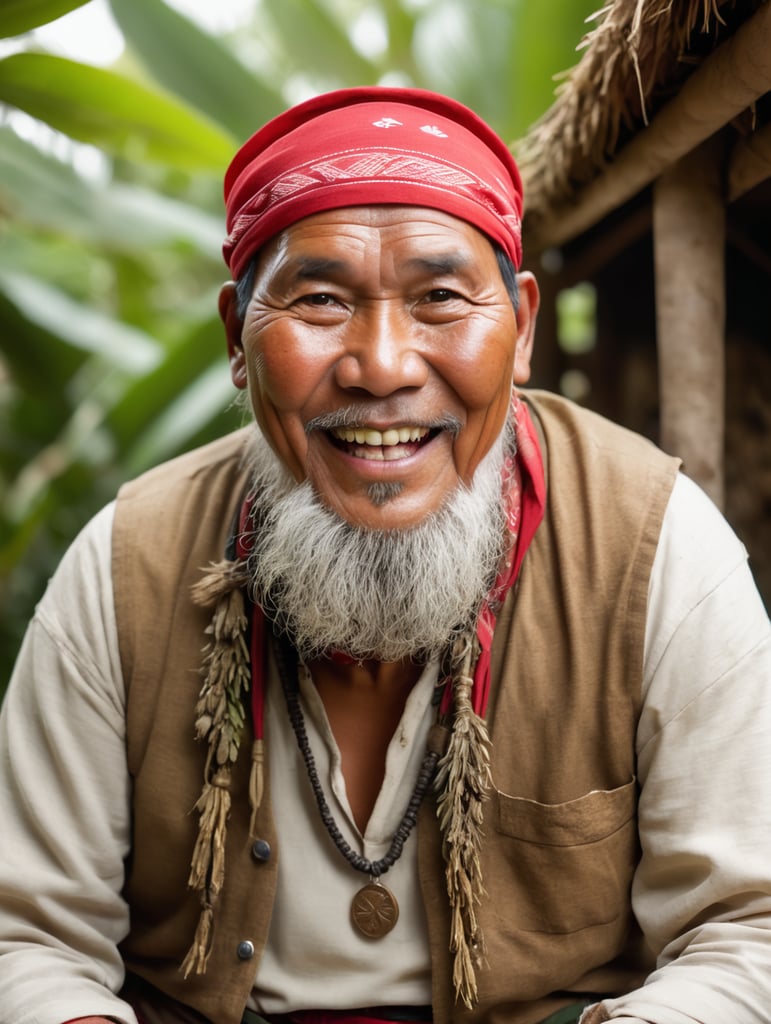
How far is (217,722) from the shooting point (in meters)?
1.81

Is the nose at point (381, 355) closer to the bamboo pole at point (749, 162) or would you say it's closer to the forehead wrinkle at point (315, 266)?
the forehead wrinkle at point (315, 266)

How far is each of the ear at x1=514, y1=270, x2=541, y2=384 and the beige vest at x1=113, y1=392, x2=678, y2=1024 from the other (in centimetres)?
14

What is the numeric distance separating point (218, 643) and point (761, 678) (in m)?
0.91

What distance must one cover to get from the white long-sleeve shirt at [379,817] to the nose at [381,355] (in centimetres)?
51

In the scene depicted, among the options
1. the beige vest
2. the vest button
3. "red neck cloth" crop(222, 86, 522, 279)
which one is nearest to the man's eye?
"red neck cloth" crop(222, 86, 522, 279)

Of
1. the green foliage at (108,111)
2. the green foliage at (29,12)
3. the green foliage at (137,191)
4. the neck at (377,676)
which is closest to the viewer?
the neck at (377,676)

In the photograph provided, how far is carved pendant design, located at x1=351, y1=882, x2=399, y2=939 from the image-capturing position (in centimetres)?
177

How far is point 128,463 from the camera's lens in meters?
4.19

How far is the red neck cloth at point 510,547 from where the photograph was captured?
5.86 ft

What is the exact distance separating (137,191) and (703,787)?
3203 millimetres

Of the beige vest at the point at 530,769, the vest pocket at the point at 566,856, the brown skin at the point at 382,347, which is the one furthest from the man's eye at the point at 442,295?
the vest pocket at the point at 566,856

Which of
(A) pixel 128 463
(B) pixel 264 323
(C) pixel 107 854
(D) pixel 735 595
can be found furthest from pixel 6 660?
(D) pixel 735 595

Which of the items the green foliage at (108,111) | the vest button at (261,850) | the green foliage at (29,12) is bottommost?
the vest button at (261,850)

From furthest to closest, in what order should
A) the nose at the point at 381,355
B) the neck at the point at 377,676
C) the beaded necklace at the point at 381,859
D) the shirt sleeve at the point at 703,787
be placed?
the neck at the point at 377,676 → the beaded necklace at the point at 381,859 → the nose at the point at 381,355 → the shirt sleeve at the point at 703,787
